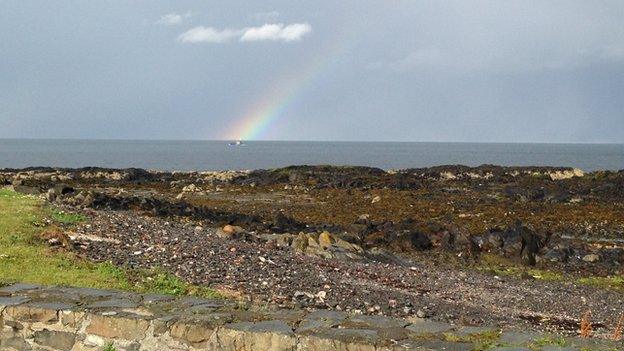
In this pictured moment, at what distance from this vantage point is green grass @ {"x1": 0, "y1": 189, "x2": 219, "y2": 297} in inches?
531

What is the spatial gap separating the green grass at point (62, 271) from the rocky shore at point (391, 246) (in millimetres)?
693

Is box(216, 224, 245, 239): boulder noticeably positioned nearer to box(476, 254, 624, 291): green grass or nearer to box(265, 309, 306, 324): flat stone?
box(476, 254, 624, 291): green grass

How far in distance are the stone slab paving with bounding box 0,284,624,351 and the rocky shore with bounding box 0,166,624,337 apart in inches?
214

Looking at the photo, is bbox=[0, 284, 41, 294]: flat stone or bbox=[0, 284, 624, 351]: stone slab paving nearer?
bbox=[0, 284, 624, 351]: stone slab paving

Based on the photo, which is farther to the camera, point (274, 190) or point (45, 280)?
point (274, 190)

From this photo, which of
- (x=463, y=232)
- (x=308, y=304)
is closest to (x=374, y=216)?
(x=463, y=232)

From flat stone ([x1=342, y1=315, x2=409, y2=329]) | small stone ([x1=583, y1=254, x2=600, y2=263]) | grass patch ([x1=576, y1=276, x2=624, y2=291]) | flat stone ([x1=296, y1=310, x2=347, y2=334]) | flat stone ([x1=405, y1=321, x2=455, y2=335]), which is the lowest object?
grass patch ([x1=576, y1=276, x2=624, y2=291])

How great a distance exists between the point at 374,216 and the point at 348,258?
18.9 meters

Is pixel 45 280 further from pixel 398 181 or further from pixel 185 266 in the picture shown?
pixel 398 181

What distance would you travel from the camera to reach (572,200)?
5094 cm

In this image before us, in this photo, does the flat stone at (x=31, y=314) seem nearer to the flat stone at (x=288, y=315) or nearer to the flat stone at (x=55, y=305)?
the flat stone at (x=55, y=305)

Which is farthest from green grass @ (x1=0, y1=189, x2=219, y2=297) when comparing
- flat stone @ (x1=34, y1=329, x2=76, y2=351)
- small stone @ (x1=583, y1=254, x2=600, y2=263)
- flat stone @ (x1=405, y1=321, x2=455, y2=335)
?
small stone @ (x1=583, y1=254, x2=600, y2=263)

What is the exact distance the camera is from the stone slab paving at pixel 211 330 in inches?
290

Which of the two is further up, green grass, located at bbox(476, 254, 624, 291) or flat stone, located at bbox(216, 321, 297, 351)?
flat stone, located at bbox(216, 321, 297, 351)
